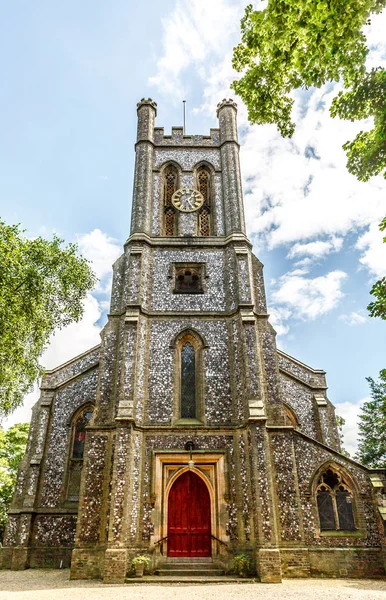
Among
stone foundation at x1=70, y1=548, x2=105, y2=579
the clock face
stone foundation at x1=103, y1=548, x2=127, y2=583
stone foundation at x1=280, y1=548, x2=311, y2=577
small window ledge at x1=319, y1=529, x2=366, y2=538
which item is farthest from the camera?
the clock face

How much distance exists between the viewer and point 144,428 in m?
13.6

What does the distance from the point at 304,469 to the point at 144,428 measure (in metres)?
5.25

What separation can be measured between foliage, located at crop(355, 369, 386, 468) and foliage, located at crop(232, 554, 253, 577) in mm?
22968

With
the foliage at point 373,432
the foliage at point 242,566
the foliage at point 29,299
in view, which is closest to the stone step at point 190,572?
the foliage at point 242,566

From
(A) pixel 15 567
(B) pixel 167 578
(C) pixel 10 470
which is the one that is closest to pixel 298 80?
(B) pixel 167 578

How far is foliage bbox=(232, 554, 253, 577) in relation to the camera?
11.4 meters

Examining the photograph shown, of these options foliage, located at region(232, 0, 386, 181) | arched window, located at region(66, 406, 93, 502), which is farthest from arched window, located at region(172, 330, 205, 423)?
foliage, located at region(232, 0, 386, 181)

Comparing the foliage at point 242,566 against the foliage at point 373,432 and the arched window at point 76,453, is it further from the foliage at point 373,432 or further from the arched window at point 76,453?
the foliage at point 373,432

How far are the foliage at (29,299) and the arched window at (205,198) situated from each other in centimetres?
667

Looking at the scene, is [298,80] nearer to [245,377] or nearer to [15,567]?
[245,377]

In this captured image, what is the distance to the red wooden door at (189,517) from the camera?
1261 centimetres

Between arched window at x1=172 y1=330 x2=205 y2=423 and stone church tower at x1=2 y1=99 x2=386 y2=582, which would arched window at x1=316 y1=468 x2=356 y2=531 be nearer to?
stone church tower at x1=2 y1=99 x2=386 y2=582

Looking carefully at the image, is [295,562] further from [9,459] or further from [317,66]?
[9,459]

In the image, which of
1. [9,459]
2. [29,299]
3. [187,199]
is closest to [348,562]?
[29,299]
